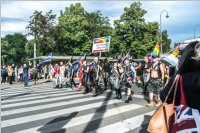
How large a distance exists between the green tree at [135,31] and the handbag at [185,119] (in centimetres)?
5051

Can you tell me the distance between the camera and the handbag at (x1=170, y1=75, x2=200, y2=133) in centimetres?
262

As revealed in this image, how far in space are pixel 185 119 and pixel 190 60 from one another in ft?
1.66

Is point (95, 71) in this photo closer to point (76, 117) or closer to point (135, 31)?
point (76, 117)

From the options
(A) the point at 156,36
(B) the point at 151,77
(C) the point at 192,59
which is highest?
(A) the point at 156,36

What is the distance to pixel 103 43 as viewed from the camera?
26375mm

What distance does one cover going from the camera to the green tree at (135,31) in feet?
175

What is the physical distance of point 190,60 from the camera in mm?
2785

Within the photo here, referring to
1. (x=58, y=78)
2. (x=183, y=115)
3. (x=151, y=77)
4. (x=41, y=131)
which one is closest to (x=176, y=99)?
(x=183, y=115)

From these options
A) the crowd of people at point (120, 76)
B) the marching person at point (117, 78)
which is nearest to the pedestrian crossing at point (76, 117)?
the crowd of people at point (120, 76)

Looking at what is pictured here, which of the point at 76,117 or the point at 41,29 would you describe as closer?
the point at 76,117

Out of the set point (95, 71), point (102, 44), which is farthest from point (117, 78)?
point (102, 44)

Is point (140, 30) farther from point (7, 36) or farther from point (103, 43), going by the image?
point (7, 36)

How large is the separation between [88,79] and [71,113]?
6014 mm

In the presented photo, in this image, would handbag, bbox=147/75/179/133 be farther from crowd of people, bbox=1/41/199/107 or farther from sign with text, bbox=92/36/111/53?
sign with text, bbox=92/36/111/53
